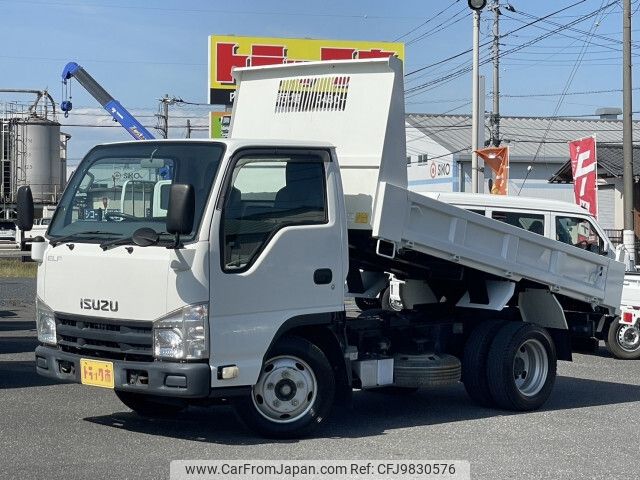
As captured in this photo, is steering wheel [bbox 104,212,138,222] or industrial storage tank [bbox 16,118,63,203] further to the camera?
industrial storage tank [bbox 16,118,63,203]

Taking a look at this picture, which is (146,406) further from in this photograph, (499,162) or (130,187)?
(499,162)

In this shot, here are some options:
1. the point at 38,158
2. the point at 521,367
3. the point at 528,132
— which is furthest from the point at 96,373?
the point at 528,132

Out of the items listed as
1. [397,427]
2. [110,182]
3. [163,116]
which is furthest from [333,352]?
[163,116]

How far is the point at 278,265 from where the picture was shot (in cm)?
822

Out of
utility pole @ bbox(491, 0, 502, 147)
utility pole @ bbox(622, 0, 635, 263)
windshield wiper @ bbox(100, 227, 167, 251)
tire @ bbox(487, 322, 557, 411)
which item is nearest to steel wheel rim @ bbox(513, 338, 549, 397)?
tire @ bbox(487, 322, 557, 411)

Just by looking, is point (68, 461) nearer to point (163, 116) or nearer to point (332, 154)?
point (332, 154)

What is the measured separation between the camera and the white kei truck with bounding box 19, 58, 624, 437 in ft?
25.7

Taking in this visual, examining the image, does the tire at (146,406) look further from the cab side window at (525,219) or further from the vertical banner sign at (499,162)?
the vertical banner sign at (499,162)

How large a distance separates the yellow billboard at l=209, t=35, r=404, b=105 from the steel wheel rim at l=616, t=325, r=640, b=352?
80.1 feet

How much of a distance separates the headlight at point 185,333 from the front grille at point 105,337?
0.12m

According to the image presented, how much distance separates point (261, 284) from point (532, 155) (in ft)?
168

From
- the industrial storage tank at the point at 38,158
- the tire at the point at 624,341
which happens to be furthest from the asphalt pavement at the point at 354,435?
the industrial storage tank at the point at 38,158

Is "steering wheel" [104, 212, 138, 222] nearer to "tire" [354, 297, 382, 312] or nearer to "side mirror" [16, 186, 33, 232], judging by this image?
"side mirror" [16, 186, 33, 232]

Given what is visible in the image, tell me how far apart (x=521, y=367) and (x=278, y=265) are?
330cm
